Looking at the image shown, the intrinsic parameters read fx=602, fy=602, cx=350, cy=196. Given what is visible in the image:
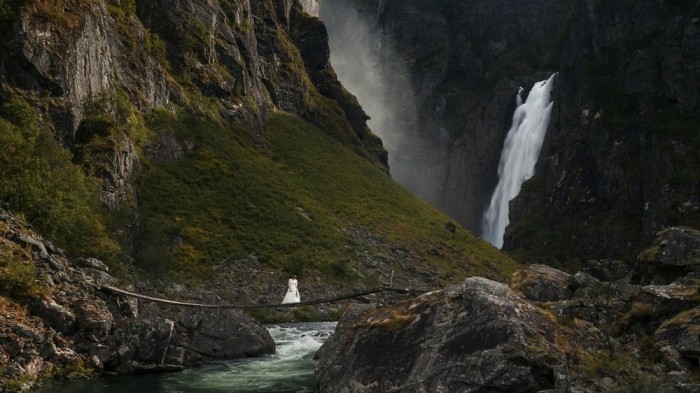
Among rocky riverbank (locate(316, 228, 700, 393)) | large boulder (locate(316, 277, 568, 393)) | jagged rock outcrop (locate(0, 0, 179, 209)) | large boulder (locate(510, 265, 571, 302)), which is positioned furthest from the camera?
jagged rock outcrop (locate(0, 0, 179, 209))

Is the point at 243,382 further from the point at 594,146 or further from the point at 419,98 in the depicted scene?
the point at 419,98

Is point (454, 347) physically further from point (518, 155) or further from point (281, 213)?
point (518, 155)

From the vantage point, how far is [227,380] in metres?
18.9

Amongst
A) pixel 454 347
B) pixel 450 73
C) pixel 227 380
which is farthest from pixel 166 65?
pixel 450 73

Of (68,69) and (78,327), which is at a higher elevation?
(68,69)

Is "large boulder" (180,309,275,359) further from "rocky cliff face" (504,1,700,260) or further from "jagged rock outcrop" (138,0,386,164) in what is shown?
"rocky cliff face" (504,1,700,260)

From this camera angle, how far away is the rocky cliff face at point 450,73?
15288 centimetres

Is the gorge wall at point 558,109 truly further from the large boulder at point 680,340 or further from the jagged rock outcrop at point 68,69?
the large boulder at point 680,340

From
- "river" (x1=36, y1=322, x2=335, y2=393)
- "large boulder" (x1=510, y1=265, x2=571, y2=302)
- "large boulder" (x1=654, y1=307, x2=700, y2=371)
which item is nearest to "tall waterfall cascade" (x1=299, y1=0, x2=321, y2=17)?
"river" (x1=36, y1=322, x2=335, y2=393)

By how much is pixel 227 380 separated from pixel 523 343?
10395 millimetres

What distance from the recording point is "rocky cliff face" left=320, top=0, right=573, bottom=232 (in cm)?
15288

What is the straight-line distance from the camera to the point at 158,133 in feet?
184

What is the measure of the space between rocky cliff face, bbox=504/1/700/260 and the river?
8893cm

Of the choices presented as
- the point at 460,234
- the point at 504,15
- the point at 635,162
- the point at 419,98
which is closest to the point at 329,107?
the point at 460,234
